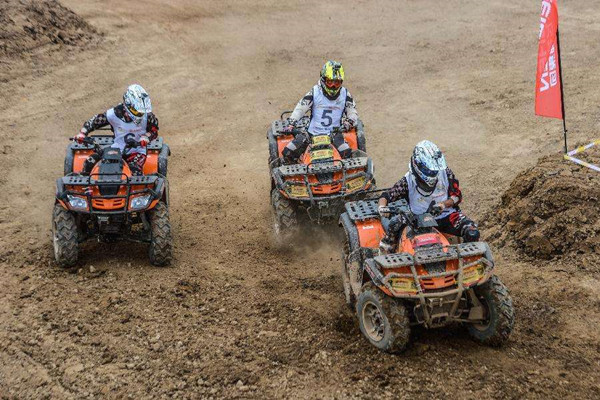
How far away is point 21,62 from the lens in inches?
795

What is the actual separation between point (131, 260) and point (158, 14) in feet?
50.9

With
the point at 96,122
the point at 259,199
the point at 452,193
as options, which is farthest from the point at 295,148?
the point at 452,193

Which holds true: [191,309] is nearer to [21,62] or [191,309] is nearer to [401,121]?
[401,121]

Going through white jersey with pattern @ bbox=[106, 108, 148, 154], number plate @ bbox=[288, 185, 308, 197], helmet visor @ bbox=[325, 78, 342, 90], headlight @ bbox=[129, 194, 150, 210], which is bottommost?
headlight @ bbox=[129, 194, 150, 210]

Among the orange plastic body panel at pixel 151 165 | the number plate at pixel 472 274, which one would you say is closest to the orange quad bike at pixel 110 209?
the orange plastic body panel at pixel 151 165

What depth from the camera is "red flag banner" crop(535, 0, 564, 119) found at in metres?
12.3

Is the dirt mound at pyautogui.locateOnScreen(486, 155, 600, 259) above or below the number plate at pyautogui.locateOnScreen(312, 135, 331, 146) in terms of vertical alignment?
below

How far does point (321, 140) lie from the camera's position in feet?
→ 40.3

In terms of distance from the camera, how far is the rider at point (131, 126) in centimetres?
1148

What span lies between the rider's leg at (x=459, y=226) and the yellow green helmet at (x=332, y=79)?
175 inches

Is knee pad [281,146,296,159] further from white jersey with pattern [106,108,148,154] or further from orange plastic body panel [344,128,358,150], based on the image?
white jersey with pattern [106,108,148,154]

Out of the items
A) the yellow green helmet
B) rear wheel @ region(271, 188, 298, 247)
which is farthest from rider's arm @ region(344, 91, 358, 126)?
rear wheel @ region(271, 188, 298, 247)

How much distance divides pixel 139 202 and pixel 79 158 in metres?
1.82

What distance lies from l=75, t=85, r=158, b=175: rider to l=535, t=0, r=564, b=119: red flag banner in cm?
638
